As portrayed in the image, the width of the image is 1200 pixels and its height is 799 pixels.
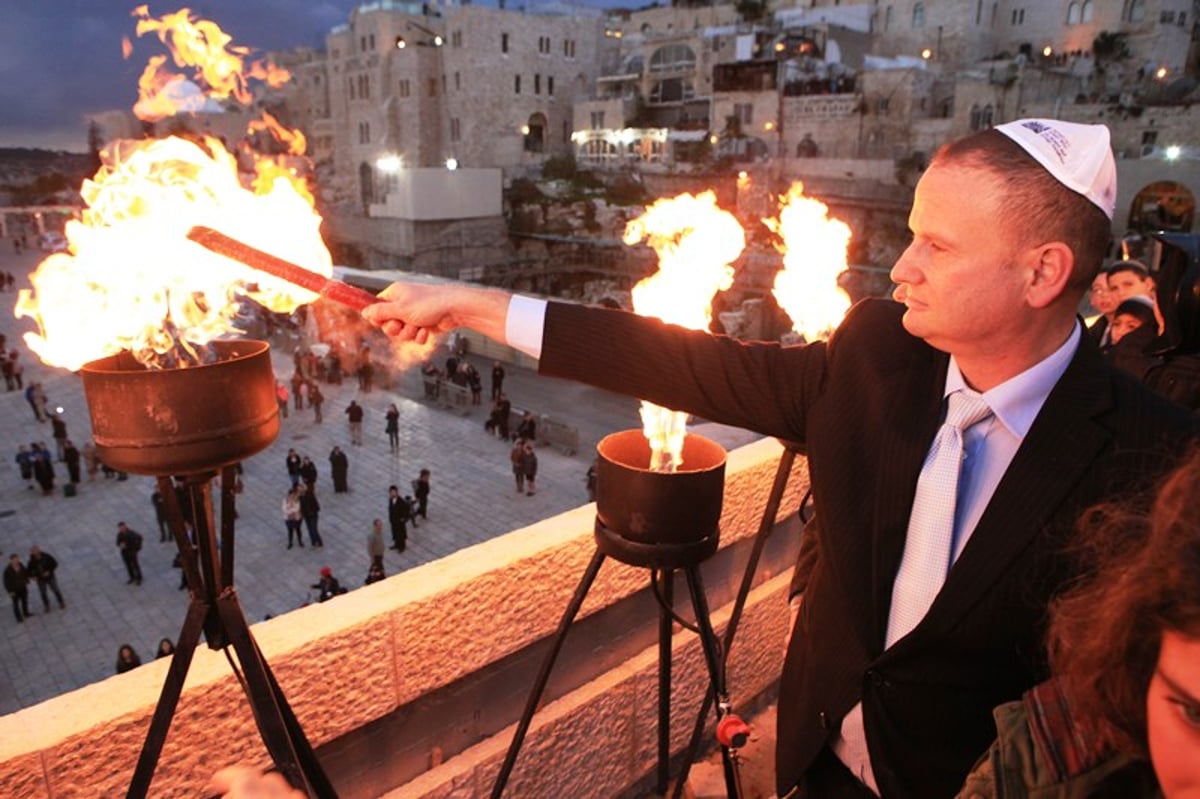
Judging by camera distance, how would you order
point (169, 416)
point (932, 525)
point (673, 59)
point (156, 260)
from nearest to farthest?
1. point (932, 525)
2. point (169, 416)
3. point (156, 260)
4. point (673, 59)

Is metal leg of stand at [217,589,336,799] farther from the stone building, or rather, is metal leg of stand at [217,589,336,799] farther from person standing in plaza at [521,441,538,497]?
the stone building

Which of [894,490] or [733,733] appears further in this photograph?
[733,733]

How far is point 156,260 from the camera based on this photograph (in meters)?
2.10

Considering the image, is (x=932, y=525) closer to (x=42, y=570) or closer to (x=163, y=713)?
(x=163, y=713)

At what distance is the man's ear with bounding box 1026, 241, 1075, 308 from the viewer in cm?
154

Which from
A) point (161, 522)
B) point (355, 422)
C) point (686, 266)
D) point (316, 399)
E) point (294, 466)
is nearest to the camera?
point (686, 266)

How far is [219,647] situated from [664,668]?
157 cm

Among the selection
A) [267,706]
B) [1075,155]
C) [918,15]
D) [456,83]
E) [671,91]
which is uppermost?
[918,15]

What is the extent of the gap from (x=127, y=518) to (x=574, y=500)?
8134 millimetres

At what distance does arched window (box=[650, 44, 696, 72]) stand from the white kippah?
168 ft

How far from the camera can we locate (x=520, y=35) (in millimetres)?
49312

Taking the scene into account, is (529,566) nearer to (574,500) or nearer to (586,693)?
(586,693)

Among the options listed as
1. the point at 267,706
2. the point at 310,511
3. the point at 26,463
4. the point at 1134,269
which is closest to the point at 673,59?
the point at 26,463

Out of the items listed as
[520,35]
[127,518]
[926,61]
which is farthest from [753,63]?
[127,518]
